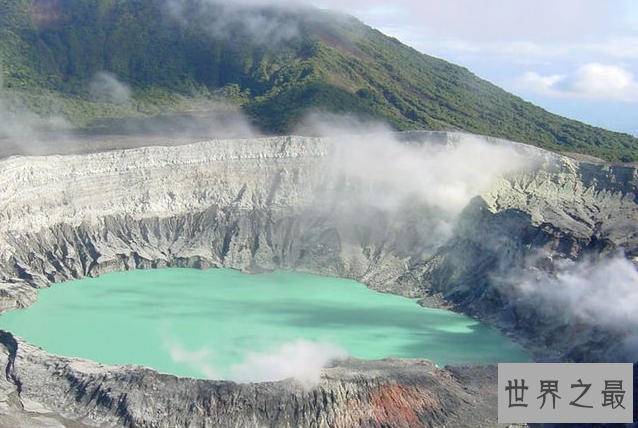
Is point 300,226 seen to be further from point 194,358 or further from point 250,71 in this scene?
point 250,71

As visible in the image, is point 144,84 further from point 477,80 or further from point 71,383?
point 71,383

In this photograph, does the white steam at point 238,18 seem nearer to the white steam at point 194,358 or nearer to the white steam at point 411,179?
the white steam at point 411,179

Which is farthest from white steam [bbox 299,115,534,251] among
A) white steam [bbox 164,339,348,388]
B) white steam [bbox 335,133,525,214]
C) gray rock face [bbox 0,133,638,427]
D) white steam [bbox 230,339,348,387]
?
white steam [bbox 164,339,348,388]

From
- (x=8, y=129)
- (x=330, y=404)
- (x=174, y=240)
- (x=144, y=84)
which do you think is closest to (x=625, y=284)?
(x=330, y=404)

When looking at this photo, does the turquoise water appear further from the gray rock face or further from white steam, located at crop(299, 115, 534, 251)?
white steam, located at crop(299, 115, 534, 251)

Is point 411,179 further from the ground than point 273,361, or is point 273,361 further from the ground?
point 411,179

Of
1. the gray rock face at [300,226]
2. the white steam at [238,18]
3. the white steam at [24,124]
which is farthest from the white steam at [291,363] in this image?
the white steam at [238,18]

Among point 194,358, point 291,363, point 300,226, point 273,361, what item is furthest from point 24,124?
point 291,363
